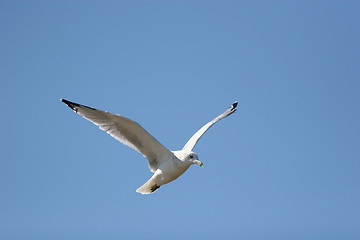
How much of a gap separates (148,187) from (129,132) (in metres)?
0.91

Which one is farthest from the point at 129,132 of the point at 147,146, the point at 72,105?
the point at 72,105

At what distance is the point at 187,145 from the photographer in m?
7.52

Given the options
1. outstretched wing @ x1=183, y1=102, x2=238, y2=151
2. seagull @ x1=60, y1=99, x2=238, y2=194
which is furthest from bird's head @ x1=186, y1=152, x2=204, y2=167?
outstretched wing @ x1=183, y1=102, x2=238, y2=151

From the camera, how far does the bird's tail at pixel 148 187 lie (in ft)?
22.3

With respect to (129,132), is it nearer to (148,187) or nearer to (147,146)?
(147,146)

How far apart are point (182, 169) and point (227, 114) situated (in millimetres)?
2412

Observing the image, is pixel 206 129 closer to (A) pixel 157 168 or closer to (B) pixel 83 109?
(A) pixel 157 168

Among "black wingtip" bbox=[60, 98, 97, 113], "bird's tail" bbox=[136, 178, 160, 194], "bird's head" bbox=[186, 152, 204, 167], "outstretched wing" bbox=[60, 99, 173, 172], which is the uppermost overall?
"black wingtip" bbox=[60, 98, 97, 113]

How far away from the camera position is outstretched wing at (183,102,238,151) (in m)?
7.47

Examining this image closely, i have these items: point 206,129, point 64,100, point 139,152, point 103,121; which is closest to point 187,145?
point 206,129

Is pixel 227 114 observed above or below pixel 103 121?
above

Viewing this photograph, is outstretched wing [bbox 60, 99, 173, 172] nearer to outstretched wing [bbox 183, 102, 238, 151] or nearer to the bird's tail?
the bird's tail

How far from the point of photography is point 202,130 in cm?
792

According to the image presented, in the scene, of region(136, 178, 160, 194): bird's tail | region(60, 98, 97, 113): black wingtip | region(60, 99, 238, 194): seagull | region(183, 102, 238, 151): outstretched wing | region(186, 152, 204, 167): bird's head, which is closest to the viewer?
region(60, 98, 97, 113): black wingtip
